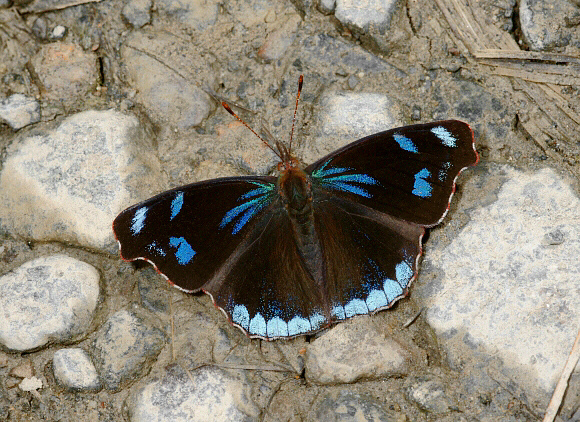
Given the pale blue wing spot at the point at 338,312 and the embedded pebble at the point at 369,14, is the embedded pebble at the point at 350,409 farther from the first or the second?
the embedded pebble at the point at 369,14

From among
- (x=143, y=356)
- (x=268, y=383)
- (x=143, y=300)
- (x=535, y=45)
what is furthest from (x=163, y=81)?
(x=535, y=45)

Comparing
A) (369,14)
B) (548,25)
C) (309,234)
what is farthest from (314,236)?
(548,25)

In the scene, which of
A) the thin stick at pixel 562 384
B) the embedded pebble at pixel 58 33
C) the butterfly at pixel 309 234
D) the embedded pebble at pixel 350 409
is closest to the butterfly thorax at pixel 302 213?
the butterfly at pixel 309 234

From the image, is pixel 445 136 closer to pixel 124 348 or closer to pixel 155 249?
pixel 155 249

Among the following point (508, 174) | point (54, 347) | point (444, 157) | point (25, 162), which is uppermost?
point (444, 157)

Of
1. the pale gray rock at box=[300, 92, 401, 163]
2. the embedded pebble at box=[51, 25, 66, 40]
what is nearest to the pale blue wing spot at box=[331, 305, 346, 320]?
the pale gray rock at box=[300, 92, 401, 163]

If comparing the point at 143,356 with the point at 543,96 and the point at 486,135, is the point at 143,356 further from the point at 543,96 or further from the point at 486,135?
the point at 543,96
